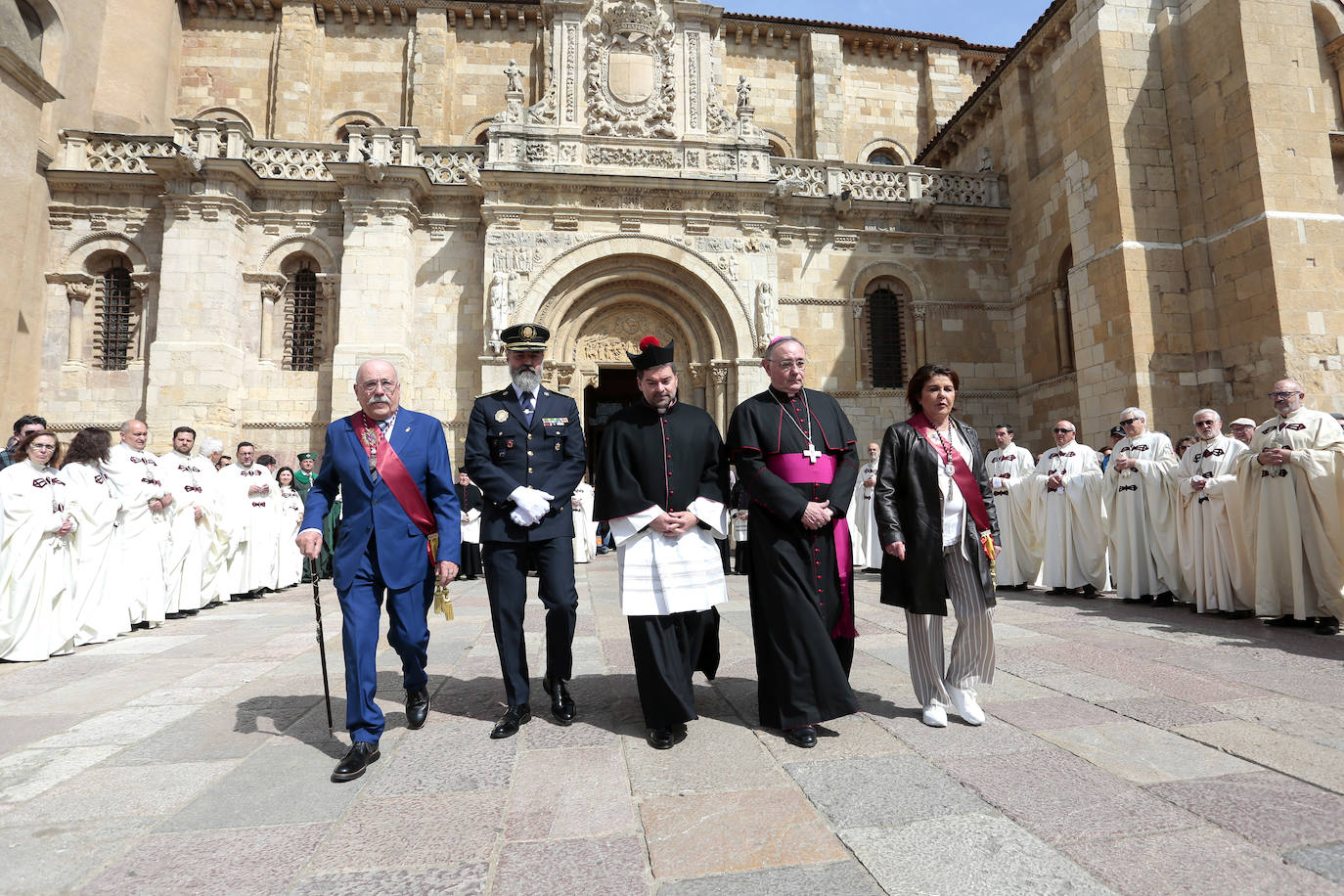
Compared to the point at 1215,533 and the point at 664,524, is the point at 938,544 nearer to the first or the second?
the point at 664,524

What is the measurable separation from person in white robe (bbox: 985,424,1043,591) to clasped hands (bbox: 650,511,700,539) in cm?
725

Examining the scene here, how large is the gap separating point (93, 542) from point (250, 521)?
3.43m

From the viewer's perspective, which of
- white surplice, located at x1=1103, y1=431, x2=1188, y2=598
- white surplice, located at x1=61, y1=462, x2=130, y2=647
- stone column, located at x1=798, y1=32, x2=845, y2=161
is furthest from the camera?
stone column, located at x1=798, y1=32, x2=845, y2=161

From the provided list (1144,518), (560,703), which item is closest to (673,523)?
(560,703)

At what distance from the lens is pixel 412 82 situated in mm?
18656

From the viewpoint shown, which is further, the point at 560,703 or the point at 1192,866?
the point at 560,703

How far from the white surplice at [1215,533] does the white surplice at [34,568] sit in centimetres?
1070

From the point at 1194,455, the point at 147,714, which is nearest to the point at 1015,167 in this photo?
the point at 1194,455

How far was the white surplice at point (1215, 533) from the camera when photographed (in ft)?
22.2

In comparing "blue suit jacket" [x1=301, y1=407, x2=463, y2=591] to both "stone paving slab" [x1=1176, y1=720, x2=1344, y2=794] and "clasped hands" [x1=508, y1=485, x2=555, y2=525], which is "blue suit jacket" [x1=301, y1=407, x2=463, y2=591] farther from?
"stone paving slab" [x1=1176, y1=720, x2=1344, y2=794]

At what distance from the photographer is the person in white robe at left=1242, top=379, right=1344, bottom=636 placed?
5.95 meters

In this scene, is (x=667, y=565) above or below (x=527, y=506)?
below

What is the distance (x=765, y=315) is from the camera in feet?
48.9

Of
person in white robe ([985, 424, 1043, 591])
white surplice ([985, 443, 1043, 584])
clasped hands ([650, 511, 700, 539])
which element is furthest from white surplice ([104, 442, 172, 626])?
person in white robe ([985, 424, 1043, 591])
